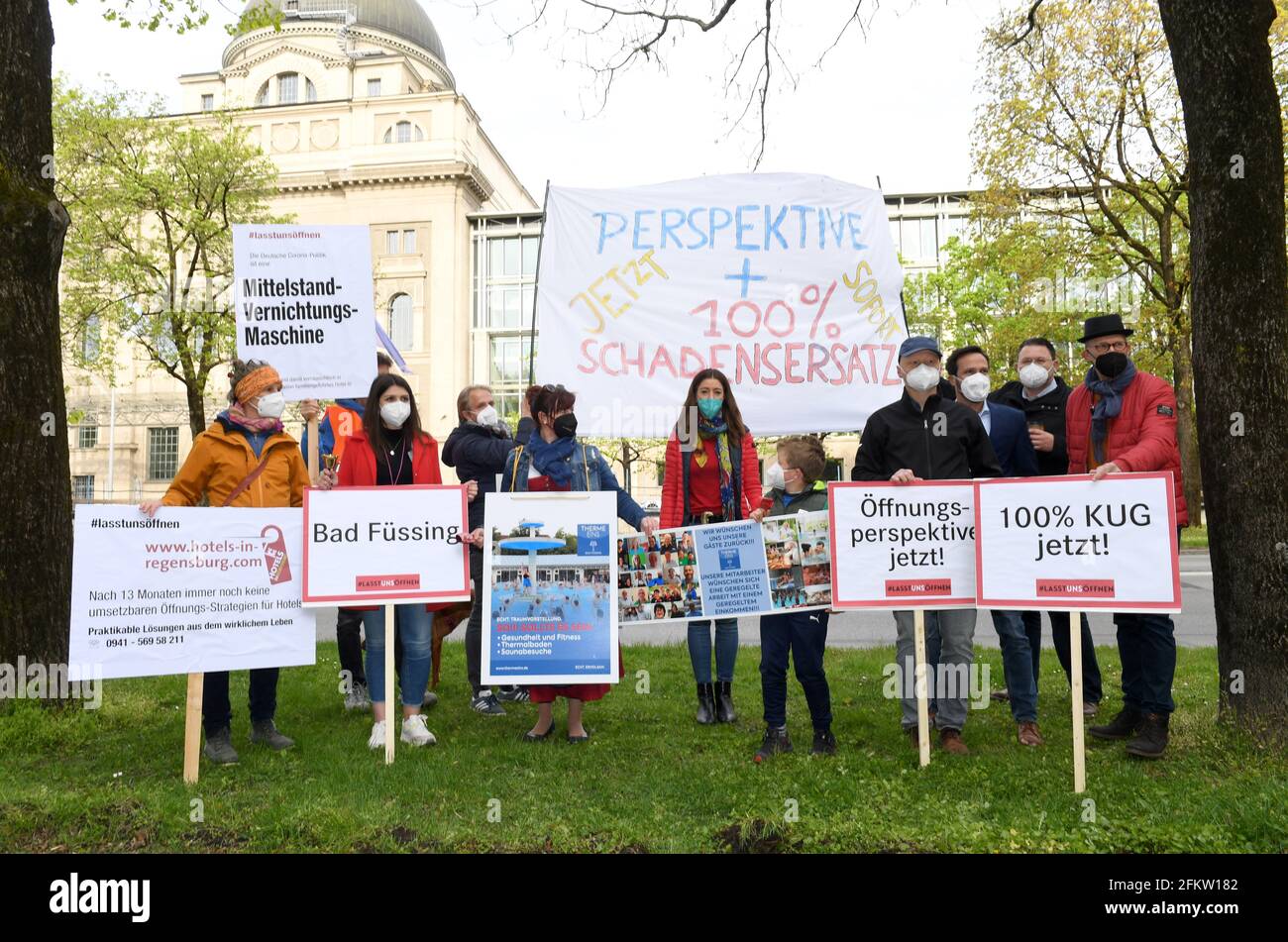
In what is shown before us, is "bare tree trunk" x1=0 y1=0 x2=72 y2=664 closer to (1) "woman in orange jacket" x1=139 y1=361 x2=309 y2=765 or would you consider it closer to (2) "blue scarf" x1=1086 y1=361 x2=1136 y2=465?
(1) "woman in orange jacket" x1=139 y1=361 x2=309 y2=765

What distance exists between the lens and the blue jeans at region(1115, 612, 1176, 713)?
5.21 meters

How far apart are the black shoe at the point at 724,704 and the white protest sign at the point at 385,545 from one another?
1921 mm

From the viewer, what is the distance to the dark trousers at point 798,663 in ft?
17.9

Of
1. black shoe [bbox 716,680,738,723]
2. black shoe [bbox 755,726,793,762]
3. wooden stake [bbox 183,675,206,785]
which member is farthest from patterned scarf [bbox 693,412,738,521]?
wooden stake [bbox 183,675,206,785]

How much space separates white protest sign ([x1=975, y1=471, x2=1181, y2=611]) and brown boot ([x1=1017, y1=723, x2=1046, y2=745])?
1.07 m

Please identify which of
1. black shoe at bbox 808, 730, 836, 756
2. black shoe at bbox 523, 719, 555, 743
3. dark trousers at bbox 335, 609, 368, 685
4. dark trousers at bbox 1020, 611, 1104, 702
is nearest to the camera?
black shoe at bbox 808, 730, 836, 756

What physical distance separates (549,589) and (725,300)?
2712 millimetres

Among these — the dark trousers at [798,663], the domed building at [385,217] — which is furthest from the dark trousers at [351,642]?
the domed building at [385,217]

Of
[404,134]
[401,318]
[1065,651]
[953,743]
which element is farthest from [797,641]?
[404,134]

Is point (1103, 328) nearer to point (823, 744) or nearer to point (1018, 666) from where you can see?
point (1018, 666)

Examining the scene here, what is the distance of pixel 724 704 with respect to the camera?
20.8ft

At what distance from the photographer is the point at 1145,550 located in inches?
186
